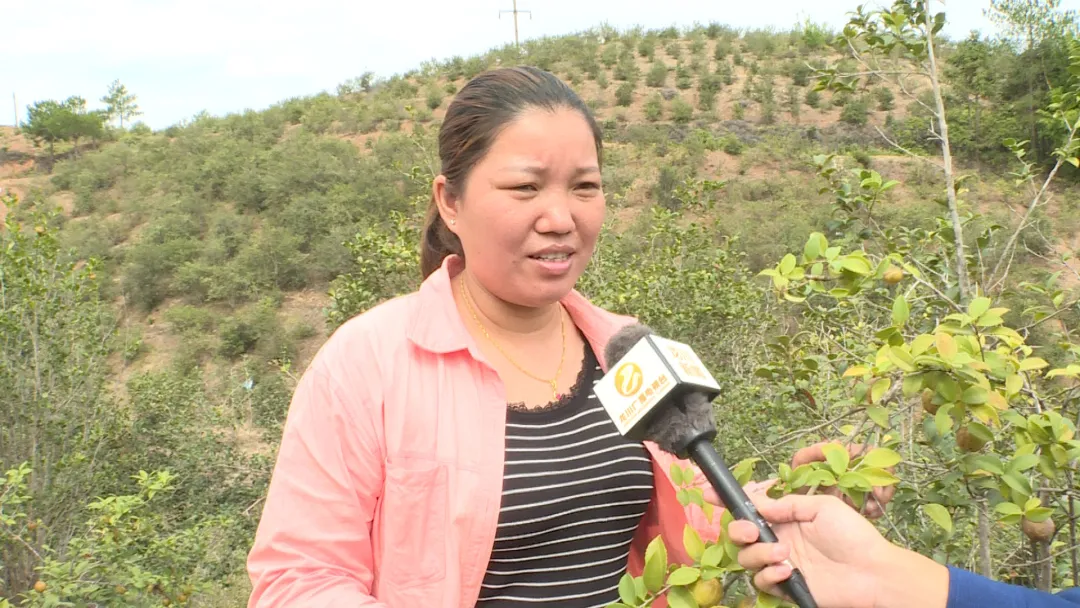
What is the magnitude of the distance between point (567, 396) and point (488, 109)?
1.96ft

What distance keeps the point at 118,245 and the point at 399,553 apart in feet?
64.8

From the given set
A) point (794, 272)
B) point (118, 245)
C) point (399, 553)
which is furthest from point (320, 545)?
point (118, 245)

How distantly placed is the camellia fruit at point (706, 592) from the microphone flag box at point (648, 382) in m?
0.23

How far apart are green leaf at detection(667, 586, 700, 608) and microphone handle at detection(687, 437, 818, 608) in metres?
0.11

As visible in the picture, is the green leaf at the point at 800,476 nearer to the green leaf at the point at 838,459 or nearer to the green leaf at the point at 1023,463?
the green leaf at the point at 838,459

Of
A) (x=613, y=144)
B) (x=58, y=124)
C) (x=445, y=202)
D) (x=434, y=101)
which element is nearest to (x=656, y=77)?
(x=613, y=144)

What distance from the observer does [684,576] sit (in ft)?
2.86

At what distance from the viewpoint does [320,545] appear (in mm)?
1229

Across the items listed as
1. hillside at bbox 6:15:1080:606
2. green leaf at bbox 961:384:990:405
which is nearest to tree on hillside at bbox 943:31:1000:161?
hillside at bbox 6:15:1080:606

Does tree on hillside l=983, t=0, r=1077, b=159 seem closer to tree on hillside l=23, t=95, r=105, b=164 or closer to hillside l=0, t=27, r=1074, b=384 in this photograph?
hillside l=0, t=27, r=1074, b=384

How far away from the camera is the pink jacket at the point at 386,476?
4.02 feet

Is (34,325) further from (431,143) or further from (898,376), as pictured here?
(431,143)

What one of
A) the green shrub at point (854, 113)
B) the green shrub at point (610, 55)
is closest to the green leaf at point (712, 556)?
the green shrub at point (854, 113)

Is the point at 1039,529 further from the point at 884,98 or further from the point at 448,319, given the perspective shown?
the point at 884,98
